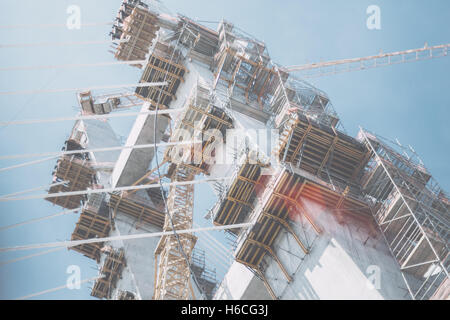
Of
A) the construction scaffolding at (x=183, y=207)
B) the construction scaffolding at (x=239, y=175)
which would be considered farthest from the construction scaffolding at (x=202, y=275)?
the construction scaffolding at (x=183, y=207)

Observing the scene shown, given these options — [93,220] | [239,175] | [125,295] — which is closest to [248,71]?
[239,175]

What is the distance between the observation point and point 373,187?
26.0 m

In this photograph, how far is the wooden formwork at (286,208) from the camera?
78.3 ft

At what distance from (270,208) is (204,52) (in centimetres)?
2158

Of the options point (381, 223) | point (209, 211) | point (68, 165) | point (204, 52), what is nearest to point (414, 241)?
point (381, 223)

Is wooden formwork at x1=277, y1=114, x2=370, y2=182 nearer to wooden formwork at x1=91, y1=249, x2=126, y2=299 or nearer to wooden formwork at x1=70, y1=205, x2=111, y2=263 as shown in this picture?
wooden formwork at x1=91, y1=249, x2=126, y2=299

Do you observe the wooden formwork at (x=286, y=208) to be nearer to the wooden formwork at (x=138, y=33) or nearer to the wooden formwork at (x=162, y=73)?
the wooden formwork at (x=162, y=73)

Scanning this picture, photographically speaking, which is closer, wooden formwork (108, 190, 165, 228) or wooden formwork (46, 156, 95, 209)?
wooden formwork (108, 190, 165, 228)

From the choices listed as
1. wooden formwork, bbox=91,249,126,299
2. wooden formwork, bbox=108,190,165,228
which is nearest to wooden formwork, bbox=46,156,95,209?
A: wooden formwork, bbox=108,190,165,228

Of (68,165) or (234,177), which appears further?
(68,165)

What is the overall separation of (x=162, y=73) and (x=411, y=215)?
25694mm

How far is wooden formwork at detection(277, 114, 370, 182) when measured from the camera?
26.1m

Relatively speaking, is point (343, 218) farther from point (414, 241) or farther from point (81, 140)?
point (81, 140)

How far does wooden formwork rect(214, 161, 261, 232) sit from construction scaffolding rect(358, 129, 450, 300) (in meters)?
6.54
